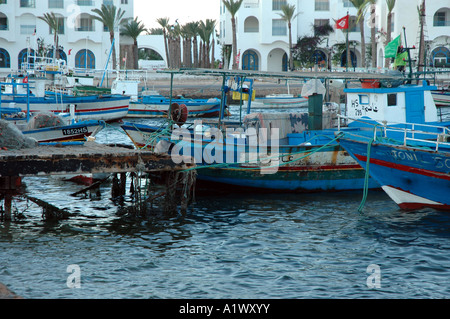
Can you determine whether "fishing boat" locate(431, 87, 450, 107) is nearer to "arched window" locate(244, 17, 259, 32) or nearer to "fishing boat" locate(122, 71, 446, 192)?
"fishing boat" locate(122, 71, 446, 192)

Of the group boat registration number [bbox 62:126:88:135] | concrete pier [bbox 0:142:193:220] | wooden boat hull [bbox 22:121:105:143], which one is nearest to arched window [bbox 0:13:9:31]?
wooden boat hull [bbox 22:121:105:143]

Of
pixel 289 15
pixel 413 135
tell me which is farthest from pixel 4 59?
pixel 413 135

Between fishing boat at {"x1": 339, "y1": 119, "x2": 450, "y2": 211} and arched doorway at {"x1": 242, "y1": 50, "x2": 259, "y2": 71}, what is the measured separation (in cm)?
5443

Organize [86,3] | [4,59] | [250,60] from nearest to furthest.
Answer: [4,59]
[86,3]
[250,60]

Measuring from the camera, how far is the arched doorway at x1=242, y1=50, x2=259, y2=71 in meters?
68.7

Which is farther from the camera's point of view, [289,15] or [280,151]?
[289,15]

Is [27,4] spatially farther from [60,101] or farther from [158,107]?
[60,101]

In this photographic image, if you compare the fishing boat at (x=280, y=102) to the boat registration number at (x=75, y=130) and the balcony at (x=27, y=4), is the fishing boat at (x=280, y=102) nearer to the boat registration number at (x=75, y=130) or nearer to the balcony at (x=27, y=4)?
the balcony at (x=27, y=4)

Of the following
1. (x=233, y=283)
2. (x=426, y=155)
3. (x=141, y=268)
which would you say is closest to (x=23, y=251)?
(x=141, y=268)

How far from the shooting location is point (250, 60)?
226 ft

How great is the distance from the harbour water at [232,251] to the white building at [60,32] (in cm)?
5050

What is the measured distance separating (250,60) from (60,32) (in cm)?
2199

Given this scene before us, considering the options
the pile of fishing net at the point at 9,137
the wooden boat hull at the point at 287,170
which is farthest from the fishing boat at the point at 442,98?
the pile of fishing net at the point at 9,137

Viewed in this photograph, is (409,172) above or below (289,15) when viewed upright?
below
